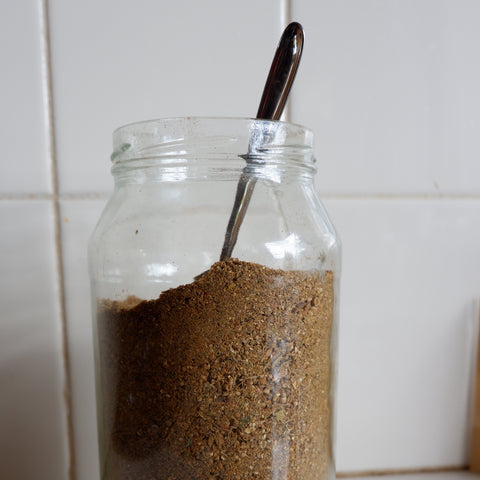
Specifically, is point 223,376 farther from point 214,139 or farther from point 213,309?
point 214,139

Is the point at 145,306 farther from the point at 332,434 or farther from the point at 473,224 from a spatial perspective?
the point at 473,224

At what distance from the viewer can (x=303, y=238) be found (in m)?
0.32

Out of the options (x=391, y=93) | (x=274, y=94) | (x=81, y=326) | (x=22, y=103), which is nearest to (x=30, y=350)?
(x=81, y=326)

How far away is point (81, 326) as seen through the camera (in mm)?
451

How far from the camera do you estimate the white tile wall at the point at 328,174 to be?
428 mm

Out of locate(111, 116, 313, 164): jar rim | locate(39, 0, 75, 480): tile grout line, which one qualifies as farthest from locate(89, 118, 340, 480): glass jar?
locate(39, 0, 75, 480): tile grout line

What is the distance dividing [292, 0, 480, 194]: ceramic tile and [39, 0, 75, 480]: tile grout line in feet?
0.83

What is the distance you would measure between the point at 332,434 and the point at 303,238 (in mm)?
161

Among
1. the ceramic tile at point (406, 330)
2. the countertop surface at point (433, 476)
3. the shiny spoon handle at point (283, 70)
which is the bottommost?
the countertop surface at point (433, 476)

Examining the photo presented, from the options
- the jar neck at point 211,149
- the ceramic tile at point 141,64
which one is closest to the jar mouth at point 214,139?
the jar neck at point 211,149

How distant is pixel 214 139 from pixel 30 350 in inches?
12.3

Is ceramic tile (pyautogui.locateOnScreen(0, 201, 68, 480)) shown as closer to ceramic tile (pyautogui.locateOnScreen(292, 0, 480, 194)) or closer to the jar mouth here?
the jar mouth

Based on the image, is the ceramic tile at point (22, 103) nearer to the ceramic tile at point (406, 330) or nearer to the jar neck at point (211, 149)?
the jar neck at point (211, 149)

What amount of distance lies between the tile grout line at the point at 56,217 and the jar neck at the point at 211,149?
5.7 inches
